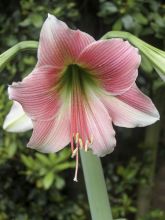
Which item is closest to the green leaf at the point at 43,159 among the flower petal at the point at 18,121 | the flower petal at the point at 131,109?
the flower petal at the point at 18,121

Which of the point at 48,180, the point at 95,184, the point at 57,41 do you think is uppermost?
the point at 57,41

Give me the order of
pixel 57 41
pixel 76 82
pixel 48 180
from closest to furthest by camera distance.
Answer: pixel 57 41, pixel 76 82, pixel 48 180

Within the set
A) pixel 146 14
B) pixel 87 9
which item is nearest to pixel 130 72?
pixel 146 14

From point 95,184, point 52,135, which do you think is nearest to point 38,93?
point 52,135

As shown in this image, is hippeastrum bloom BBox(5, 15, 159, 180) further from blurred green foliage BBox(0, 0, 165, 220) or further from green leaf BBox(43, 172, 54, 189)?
green leaf BBox(43, 172, 54, 189)

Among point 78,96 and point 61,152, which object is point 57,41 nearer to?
point 78,96

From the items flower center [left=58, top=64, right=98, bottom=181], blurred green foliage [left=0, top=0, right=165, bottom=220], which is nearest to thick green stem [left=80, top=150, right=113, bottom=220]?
flower center [left=58, top=64, right=98, bottom=181]

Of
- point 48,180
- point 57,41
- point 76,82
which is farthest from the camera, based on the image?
point 48,180
